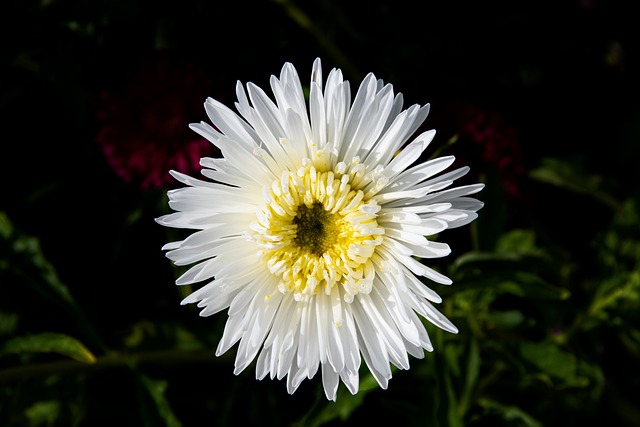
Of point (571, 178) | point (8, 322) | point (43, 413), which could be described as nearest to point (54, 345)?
point (8, 322)

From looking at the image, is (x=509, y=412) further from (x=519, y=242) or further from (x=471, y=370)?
(x=519, y=242)

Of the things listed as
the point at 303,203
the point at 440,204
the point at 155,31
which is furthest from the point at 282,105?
the point at 155,31

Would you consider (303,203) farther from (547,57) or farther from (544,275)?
(547,57)

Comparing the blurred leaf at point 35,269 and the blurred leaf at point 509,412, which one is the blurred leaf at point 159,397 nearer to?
the blurred leaf at point 35,269

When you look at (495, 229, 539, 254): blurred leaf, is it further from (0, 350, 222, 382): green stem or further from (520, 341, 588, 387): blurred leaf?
(0, 350, 222, 382): green stem

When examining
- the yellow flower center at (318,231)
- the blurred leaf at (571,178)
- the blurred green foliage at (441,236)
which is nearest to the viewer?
the yellow flower center at (318,231)

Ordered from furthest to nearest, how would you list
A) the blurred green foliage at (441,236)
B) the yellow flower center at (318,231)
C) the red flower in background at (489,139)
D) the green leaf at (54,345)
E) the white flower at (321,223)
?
the red flower in background at (489,139)
the blurred green foliage at (441,236)
the green leaf at (54,345)
the yellow flower center at (318,231)
the white flower at (321,223)

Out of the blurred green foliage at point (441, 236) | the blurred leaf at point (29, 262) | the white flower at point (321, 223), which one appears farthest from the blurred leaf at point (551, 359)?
the blurred leaf at point (29, 262)

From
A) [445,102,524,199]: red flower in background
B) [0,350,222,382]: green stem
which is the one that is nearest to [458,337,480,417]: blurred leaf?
[445,102,524,199]: red flower in background
